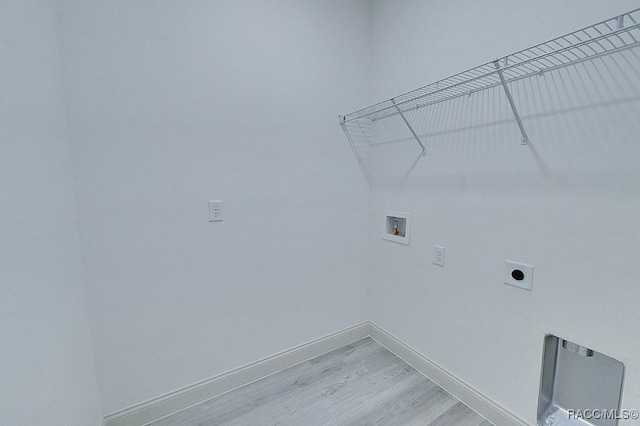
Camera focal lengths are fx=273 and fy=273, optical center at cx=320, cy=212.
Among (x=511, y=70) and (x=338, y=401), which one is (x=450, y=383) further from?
(x=511, y=70)

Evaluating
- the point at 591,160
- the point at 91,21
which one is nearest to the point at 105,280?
the point at 91,21

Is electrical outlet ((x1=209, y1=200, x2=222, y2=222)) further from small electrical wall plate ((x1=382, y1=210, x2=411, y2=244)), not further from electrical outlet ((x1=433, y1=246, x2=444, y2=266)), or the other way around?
electrical outlet ((x1=433, y1=246, x2=444, y2=266))

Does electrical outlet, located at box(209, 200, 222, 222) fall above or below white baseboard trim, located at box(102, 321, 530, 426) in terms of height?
above

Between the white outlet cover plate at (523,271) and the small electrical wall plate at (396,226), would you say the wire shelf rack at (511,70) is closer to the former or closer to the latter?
the small electrical wall plate at (396,226)

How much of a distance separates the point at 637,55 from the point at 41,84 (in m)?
2.08

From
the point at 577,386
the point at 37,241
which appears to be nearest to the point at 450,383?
the point at 577,386

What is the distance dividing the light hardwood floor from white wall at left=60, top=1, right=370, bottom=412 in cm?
19

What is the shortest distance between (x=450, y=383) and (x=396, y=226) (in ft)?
3.38

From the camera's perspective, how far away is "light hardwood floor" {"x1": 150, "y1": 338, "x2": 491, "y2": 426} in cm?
149

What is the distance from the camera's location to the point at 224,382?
5.47ft

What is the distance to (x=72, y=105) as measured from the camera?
117 centimetres

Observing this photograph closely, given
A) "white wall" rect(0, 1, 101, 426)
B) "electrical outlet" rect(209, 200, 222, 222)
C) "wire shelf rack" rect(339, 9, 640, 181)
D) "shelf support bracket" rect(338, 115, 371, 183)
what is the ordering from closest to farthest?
"white wall" rect(0, 1, 101, 426)
"wire shelf rack" rect(339, 9, 640, 181)
"electrical outlet" rect(209, 200, 222, 222)
"shelf support bracket" rect(338, 115, 371, 183)

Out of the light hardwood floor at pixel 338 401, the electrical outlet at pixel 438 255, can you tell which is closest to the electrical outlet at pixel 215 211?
the light hardwood floor at pixel 338 401

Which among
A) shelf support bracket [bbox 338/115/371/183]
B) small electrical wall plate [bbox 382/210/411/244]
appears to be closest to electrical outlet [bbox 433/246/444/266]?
small electrical wall plate [bbox 382/210/411/244]
